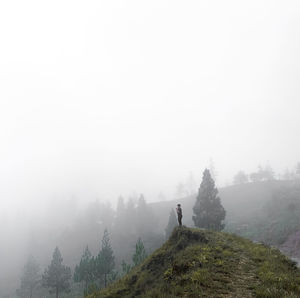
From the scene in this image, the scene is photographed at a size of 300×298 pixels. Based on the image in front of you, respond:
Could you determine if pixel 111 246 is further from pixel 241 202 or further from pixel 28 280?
pixel 241 202

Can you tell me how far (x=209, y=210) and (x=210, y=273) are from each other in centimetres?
3546

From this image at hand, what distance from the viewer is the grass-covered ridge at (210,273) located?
30.1 feet

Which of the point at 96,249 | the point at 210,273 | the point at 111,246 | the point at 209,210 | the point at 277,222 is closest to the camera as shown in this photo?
the point at 210,273

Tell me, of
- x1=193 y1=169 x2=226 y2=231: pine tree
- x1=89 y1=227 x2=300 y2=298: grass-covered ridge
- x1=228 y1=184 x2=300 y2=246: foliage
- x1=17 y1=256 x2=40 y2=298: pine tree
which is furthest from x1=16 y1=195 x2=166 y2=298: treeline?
x1=89 y1=227 x2=300 y2=298: grass-covered ridge

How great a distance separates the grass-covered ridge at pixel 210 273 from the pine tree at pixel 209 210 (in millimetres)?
26322

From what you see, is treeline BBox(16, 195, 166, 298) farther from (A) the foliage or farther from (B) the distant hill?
(A) the foliage

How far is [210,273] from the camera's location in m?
11.0

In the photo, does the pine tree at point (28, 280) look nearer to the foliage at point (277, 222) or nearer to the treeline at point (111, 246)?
the treeline at point (111, 246)

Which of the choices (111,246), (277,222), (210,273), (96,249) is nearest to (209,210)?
(277,222)

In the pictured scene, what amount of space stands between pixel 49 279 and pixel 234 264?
55.1 meters

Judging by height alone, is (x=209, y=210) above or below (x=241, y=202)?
above

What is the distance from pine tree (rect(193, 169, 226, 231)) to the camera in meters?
43.8

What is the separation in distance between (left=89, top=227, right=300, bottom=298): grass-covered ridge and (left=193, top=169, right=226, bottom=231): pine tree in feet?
86.4

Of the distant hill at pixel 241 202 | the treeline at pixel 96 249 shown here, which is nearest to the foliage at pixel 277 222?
the distant hill at pixel 241 202
